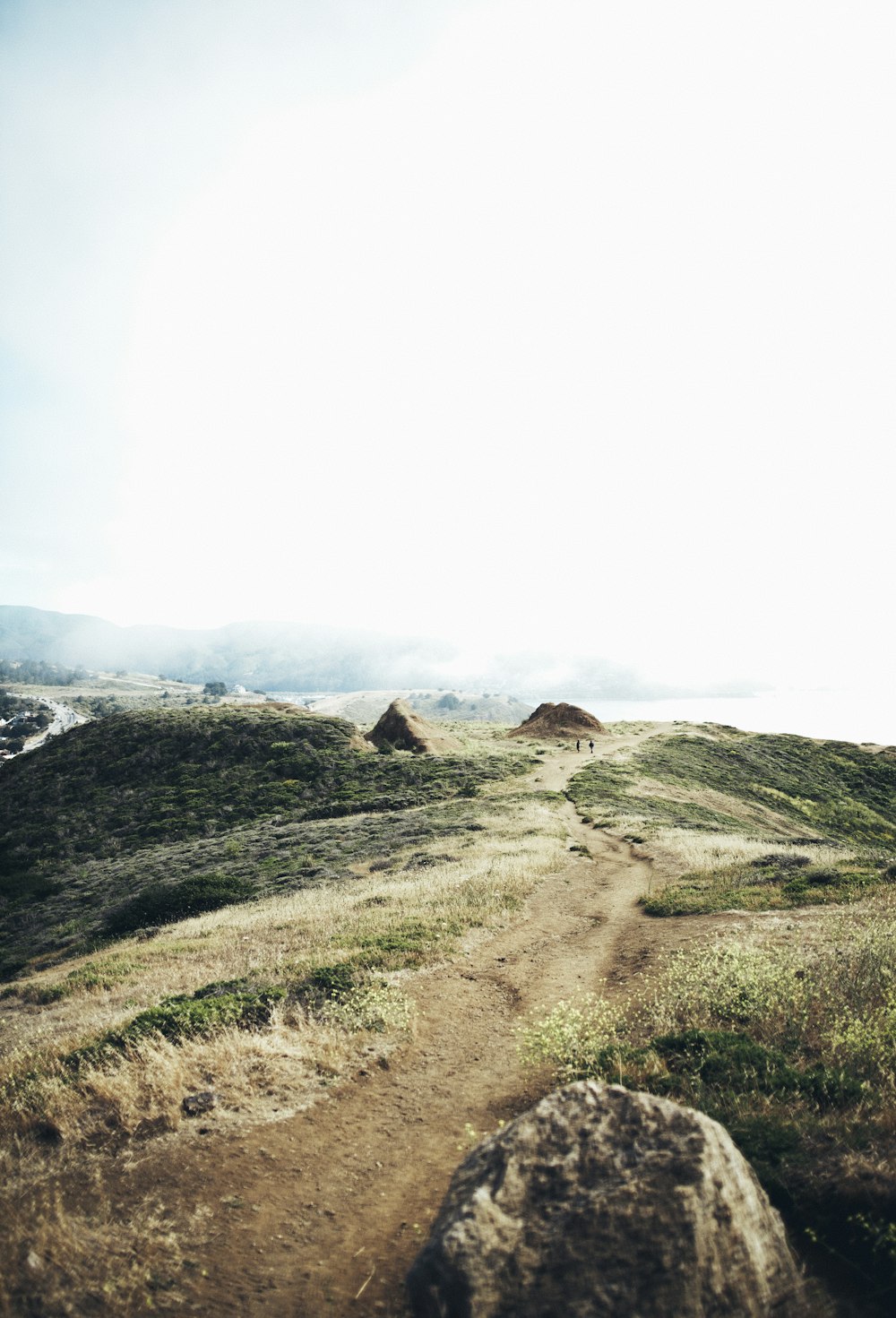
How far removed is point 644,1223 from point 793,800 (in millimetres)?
61785

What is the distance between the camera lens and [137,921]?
2627cm

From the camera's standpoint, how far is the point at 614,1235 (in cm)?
431

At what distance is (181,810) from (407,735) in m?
24.1

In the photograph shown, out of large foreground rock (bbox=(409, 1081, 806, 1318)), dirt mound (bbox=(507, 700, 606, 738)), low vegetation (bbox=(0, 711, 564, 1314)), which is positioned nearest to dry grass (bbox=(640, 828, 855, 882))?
low vegetation (bbox=(0, 711, 564, 1314))

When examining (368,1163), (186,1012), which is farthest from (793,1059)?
(186,1012)

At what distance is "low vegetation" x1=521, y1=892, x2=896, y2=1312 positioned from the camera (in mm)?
5184

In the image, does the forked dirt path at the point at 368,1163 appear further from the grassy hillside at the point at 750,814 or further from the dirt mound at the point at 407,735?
the dirt mound at the point at 407,735

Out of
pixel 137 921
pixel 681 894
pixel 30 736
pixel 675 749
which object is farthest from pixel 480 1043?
pixel 30 736

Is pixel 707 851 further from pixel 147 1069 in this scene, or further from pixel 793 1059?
pixel 147 1069

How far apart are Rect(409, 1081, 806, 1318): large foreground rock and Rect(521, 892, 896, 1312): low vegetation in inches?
37.7

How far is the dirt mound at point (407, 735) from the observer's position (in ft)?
209

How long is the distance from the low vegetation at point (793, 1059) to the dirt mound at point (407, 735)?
166ft

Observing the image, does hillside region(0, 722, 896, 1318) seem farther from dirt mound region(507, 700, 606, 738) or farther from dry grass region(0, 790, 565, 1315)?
dirt mound region(507, 700, 606, 738)

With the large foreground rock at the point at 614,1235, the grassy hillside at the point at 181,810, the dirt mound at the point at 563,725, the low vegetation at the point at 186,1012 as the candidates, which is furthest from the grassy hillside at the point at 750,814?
the large foreground rock at the point at 614,1235
